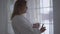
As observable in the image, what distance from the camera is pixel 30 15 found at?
182 cm

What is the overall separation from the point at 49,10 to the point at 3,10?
3.02 ft

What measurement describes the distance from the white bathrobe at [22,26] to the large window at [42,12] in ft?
1.19

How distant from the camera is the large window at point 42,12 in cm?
168

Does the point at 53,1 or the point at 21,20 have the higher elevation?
the point at 53,1

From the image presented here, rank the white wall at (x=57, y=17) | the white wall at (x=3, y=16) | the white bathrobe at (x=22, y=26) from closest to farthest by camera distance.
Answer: the white bathrobe at (x=22, y=26) < the white wall at (x=57, y=17) < the white wall at (x=3, y=16)

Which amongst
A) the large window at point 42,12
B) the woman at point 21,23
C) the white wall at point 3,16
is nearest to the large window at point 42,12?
the large window at point 42,12

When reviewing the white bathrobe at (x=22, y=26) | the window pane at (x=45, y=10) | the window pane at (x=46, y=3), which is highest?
the window pane at (x=46, y=3)

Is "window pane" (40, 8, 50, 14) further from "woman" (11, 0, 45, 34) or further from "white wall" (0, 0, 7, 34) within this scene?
→ "white wall" (0, 0, 7, 34)

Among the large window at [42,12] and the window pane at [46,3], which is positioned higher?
the window pane at [46,3]

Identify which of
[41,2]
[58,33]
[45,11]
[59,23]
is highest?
[41,2]

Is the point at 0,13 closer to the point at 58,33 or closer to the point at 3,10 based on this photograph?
the point at 3,10

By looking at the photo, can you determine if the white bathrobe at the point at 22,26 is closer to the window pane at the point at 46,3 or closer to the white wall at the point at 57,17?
the white wall at the point at 57,17

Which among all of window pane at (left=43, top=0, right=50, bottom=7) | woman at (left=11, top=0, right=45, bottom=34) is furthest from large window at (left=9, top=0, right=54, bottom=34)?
woman at (left=11, top=0, right=45, bottom=34)

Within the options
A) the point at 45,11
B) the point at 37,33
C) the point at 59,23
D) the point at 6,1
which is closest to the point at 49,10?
the point at 45,11
